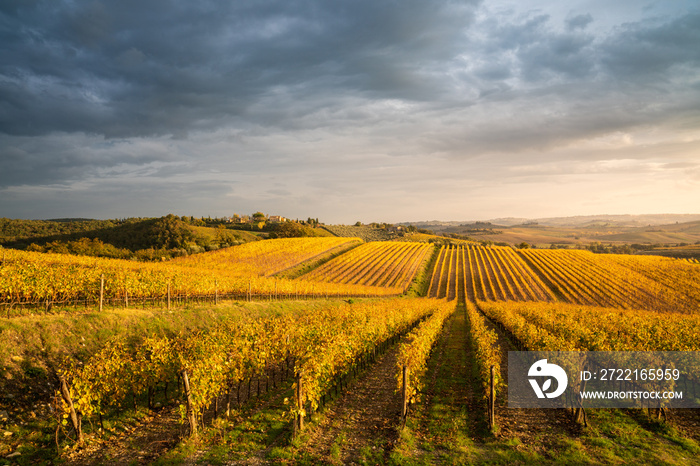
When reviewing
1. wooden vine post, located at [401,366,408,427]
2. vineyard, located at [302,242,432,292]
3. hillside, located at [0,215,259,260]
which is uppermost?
hillside, located at [0,215,259,260]

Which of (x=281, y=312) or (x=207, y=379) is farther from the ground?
(x=207, y=379)

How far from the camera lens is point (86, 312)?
17594 mm

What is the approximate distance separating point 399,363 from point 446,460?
3.87 metres

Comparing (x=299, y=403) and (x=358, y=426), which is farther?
(x=358, y=426)

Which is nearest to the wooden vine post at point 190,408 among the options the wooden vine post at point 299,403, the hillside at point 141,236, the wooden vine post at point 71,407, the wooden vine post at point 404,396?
the wooden vine post at point 71,407

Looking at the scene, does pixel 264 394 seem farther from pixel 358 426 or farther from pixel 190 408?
pixel 358 426

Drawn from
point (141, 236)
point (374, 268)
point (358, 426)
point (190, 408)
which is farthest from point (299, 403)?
point (141, 236)

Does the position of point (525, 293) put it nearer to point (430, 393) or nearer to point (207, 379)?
point (430, 393)

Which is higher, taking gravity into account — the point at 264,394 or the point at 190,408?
the point at 190,408

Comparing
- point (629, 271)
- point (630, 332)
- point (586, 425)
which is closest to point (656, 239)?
point (629, 271)

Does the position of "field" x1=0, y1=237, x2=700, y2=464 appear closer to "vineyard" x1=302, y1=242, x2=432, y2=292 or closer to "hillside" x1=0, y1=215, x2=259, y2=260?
"vineyard" x1=302, y1=242, x2=432, y2=292

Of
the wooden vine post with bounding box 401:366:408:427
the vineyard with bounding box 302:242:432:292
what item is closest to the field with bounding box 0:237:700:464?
the wooden vine post with bounding box 401:366:408:427

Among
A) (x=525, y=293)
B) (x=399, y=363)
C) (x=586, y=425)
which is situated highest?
(x=399, y=363)

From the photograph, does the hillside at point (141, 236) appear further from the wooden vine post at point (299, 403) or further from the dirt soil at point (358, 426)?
the wooden vine post at point (299, 403)
